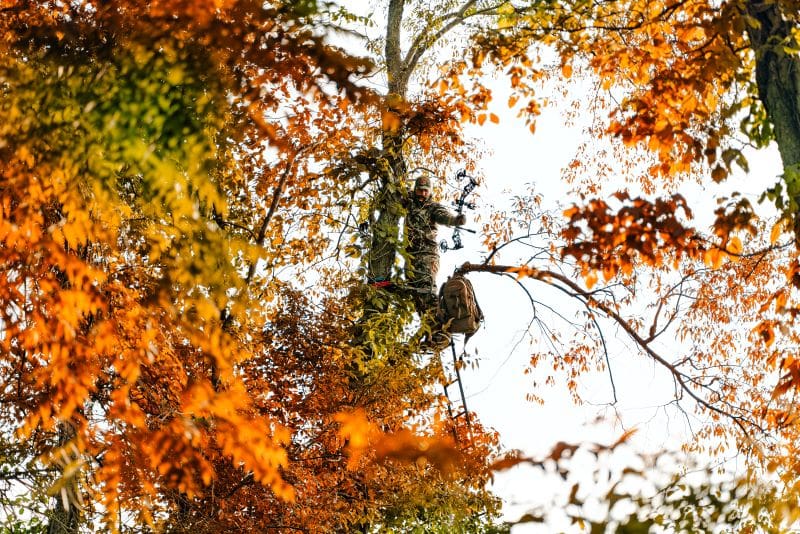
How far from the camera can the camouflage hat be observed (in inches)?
476

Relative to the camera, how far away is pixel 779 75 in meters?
6.27

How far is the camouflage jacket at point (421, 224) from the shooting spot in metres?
11.9

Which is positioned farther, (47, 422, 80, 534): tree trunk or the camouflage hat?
the camouflage hat

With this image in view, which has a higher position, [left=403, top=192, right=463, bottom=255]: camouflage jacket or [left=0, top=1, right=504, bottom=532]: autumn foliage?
[left=403, top=192, right=463, bottom=255]: camouflage jacket

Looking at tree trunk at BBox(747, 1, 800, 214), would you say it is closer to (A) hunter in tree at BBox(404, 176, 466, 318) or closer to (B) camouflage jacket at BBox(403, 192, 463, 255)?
(A) hunter in tree at BBox(404, 176, 466, 318)

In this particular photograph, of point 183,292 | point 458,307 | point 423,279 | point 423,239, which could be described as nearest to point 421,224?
point 423,239

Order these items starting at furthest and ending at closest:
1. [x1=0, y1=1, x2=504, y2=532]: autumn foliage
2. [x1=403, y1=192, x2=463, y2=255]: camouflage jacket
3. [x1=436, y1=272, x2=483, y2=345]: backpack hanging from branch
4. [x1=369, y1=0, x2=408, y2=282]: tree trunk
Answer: [x1=403, y1=192, x2=463, y2=255]: camouflage jacket, [x1=369, y1=0, x2=408, y2=282]: tree trunk, [x1=436, y1=272, x2=483, y2=345]: backpack hanging from branch, [x1=0, y1=1, x2=504, y2=532]: autumn foliage

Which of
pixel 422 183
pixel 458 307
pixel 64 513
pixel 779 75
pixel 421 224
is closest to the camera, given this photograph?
pixel 779 75

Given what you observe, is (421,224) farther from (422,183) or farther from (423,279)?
(423,279)

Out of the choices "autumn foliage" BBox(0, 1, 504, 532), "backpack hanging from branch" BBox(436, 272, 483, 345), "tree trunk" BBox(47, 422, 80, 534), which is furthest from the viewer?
"backpack hanging from branch" BBox(436, 272, 483, 345)

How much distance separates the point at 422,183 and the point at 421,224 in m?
0.64

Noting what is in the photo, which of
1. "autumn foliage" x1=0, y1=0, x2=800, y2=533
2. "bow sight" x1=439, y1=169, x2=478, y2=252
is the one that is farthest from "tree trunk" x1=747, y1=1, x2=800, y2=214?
"bow sight" x1=439, y1=169, x2=478, y2=252

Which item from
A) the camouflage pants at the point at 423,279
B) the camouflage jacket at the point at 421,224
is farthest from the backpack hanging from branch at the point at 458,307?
the camouflage jacket at the point at 421,224

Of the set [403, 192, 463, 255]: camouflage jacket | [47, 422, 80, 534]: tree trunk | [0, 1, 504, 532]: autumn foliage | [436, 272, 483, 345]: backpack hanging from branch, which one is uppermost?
[403, 192, 463, 255]: camouflage jacket
